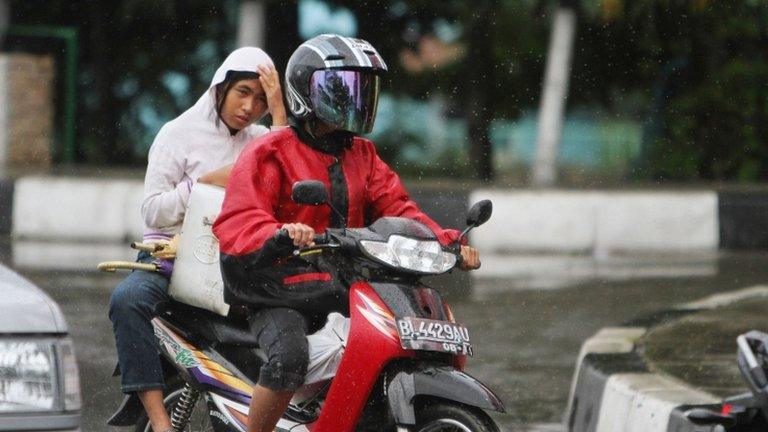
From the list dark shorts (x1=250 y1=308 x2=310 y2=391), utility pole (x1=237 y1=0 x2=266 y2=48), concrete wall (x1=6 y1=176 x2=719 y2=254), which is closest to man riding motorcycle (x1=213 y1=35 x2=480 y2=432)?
dark shorts (x1=250 y1=308 x2=310 y2=391)

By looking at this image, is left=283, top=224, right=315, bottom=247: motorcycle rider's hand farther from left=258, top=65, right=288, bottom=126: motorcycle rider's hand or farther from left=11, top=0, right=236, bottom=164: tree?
left=11, top=0, right=236, bottom=164: tree

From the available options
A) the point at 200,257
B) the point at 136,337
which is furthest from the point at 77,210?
the point at 200,257

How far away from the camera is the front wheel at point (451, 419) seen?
4.37 metres

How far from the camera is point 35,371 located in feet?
11.6

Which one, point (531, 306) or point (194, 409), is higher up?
point (194, 409)

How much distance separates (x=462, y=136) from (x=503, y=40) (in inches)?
70.7

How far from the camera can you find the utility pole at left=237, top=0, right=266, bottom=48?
17.1 metres

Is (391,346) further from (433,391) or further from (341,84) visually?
(341,84)

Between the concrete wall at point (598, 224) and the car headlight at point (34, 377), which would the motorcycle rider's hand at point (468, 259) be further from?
the concrete wall at point (598, 224)

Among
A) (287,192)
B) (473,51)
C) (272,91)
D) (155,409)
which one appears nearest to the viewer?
(287,192)

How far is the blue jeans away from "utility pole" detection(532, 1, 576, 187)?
10995mm

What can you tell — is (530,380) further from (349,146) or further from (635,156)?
(635,156)

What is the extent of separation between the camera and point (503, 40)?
1911cm

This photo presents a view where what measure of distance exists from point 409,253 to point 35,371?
52.8 inches
